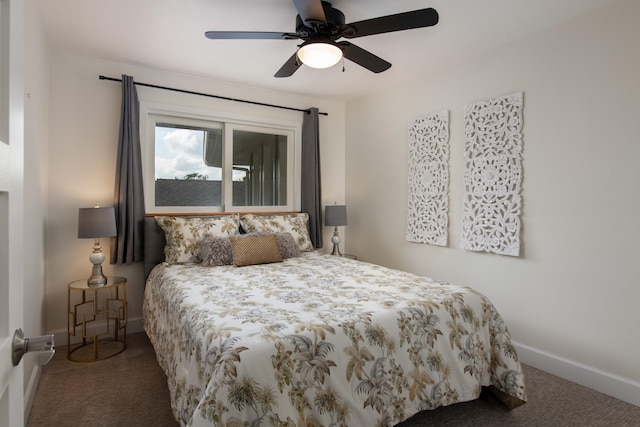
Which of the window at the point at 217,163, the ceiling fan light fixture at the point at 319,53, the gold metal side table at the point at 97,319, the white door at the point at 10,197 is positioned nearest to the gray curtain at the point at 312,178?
the window at the point at 217,163

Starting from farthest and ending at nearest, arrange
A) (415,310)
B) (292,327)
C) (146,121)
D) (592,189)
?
1. (146,121)
2. (592,189)
3. (415,310)
4. (292,327)

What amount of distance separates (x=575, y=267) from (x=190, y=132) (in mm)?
3578

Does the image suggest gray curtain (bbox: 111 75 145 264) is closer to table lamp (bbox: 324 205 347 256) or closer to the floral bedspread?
the floral bedspread

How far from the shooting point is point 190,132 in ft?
12.2

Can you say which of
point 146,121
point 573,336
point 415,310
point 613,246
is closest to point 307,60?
point 415,310

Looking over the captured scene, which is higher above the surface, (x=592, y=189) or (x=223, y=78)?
(x=223, y=78)

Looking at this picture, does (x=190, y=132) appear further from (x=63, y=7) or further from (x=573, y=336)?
(x=573, y=336)

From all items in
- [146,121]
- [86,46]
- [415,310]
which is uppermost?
[86,46]

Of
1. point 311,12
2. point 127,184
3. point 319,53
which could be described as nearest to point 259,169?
point 127,184

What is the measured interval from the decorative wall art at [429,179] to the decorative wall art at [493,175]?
0.23m

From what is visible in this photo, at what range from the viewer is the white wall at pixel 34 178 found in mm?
2154

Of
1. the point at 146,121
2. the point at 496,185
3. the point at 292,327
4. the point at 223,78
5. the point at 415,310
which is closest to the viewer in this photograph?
the point at 292,327

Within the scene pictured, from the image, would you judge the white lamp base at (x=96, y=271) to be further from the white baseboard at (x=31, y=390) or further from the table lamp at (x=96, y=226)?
the white baseboard at (x=31, y=390)

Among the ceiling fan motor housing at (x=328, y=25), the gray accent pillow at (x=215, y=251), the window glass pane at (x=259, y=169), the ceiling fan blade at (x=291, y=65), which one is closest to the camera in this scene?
the ceiling fan motor housing at (x=328, y=25)
